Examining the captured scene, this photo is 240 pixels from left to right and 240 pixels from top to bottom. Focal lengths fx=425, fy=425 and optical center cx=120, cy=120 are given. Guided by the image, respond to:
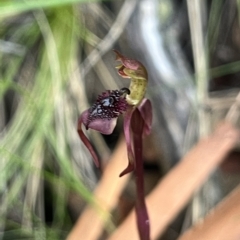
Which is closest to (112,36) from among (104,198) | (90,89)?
(90,89)

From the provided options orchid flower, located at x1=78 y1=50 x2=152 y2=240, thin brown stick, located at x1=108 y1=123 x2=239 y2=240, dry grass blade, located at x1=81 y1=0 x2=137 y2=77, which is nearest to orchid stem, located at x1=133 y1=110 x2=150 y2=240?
orchid flower, located at x1=78 y1=50 x2=152 y2=240

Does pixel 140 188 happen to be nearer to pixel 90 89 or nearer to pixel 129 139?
pixel 129 139

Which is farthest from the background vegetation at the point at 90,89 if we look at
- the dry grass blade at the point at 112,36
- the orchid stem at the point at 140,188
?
the orchid stem at the point at 140,188

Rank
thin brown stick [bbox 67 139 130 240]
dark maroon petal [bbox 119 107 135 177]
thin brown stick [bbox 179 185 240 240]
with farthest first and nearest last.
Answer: thin brown stick [bbox 67 139 130 240] → thin brown stick [bbox 179 185 240 240] → dark maroon petal [bbox 119 107 135 177]

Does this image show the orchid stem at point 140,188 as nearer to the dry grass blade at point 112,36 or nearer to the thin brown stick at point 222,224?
the thin brown stick at point 222,224

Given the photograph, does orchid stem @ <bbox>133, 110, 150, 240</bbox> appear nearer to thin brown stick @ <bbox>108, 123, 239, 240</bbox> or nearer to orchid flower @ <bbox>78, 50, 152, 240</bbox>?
orchid flower @ <bbox>78, 50, 152, 240</bbox>
